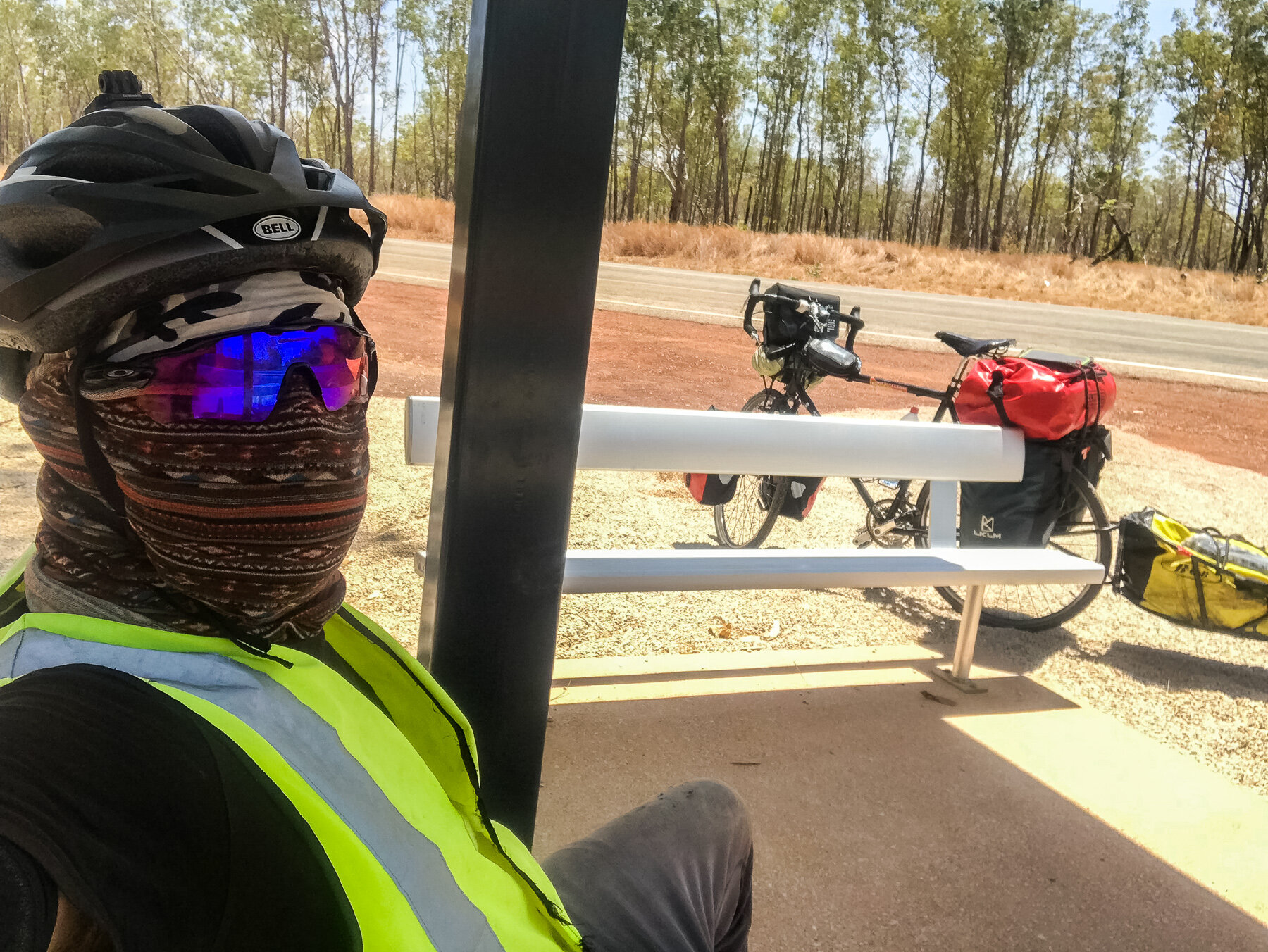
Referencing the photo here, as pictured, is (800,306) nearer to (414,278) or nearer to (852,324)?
(852,324)

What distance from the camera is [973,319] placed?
17.2 meters

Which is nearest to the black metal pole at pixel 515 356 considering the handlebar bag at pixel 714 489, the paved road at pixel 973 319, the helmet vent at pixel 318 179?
the helmet vent at pixel 318 179

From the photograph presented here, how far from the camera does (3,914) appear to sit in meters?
0.59

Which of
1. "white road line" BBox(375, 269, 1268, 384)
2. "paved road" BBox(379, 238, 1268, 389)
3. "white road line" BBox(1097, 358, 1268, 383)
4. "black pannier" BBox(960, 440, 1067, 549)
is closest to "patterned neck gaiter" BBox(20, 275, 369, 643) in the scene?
"black pannier" BBox(960, 440, 1067, 549)

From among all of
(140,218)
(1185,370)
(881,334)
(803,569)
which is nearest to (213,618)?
(140,218)

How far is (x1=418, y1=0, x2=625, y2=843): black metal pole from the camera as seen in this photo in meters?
1.35

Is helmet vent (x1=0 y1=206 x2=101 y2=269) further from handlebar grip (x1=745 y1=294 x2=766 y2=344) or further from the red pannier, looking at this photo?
handlebar grip (x1=745 y1=294 x2=766 y2=344)

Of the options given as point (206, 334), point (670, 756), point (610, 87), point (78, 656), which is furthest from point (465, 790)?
point (670, 756)

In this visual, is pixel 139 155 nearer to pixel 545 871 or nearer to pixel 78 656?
pixel 78 656

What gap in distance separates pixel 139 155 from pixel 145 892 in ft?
2.35

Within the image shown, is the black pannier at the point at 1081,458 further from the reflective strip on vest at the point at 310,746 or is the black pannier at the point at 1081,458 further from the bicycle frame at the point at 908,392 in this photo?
the reflective strip on vest at the point at 310,746

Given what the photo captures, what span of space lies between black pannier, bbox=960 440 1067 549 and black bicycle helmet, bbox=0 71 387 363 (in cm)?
358

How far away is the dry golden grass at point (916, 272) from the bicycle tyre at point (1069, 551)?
1851 cm

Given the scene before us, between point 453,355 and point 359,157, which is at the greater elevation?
point 359,157
